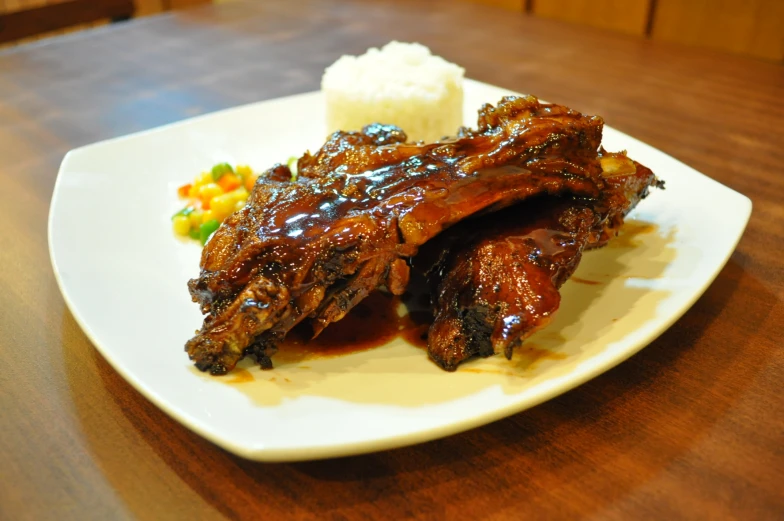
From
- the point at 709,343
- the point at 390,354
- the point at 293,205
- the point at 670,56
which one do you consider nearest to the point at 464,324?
the point at 390,354

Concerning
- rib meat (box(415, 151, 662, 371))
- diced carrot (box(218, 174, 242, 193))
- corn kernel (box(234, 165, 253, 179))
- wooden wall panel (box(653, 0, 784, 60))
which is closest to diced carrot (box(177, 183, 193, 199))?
diced carrot (box(218, 174, 242, 193))

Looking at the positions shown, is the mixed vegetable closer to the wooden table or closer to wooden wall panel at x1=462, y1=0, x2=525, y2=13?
the wooden table

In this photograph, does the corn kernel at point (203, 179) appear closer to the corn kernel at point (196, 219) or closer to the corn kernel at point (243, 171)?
the corn kernel at point (243, 171)

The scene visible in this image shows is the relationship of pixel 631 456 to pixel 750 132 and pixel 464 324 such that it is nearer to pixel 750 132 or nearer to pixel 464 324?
pixel 464 324

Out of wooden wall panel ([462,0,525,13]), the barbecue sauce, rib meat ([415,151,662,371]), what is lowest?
the barbecue sauce

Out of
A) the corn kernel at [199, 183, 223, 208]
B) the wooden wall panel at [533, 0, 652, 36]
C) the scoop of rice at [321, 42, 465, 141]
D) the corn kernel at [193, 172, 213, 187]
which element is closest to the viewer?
the corn kernel at [199, 183, 223, 208]

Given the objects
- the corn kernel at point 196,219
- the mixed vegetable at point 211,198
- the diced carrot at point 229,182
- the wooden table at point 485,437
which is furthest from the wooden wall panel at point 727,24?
the corn kernel at point 196,219

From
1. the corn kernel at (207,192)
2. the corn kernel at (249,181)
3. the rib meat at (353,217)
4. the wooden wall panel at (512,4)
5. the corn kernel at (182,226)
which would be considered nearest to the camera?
the rib meat at (353,217)
